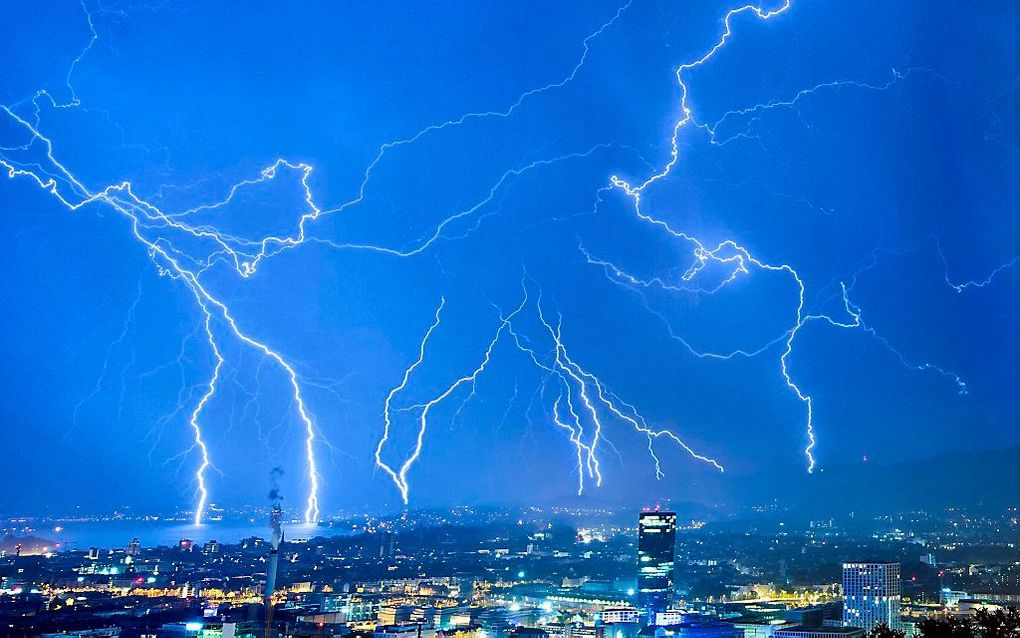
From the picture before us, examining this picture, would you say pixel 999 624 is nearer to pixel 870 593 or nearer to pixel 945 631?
pixel 945 631

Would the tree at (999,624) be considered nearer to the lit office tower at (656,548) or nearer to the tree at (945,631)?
the tree at (945,631)

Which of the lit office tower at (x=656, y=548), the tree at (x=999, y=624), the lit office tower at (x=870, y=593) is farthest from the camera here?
the lit office tower at (x=656, y=548)

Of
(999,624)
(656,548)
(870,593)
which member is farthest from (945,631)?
(656,548)

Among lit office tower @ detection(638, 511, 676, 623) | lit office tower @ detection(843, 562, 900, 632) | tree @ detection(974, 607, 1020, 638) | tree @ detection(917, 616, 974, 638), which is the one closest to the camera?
tree @ detection(974, 607, 1020, 638)

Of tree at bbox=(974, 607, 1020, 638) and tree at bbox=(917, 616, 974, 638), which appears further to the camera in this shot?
tree at bbox=(917, 616, 974, 638)

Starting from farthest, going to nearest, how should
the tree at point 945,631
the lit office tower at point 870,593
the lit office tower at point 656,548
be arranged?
the lit office tower at point 656,548 < the lit office tower at point 870,593 < the tree at point 945,631

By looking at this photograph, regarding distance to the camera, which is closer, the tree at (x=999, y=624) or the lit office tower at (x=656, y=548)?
the tree at (x=999, y=624)

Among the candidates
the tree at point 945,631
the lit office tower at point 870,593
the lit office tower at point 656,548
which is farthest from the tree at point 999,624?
the lit office tower at point 656,548

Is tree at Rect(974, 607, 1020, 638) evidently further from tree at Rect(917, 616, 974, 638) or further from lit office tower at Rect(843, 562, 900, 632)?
lit office tower at Rect(843, 562, 900, 632)

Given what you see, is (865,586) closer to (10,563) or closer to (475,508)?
(475,508)

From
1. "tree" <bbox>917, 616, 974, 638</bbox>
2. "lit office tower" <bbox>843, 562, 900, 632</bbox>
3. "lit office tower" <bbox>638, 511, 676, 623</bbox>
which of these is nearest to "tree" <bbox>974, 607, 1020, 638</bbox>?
"tree" <bbox>917, 616, 974, 638</bbox>
